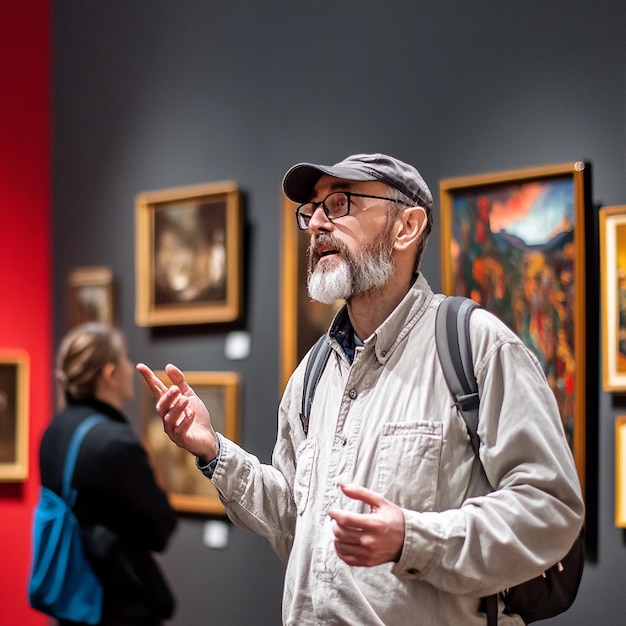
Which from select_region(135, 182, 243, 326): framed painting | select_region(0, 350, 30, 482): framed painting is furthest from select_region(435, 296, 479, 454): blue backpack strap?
select_region(0, 350, 30, 482): framed painting

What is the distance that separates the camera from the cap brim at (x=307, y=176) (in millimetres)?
2836

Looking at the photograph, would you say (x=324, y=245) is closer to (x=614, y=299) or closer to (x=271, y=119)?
(x=614, y=299)

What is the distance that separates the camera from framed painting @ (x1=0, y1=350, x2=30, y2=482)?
622 centimetres

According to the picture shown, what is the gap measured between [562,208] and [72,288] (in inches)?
126

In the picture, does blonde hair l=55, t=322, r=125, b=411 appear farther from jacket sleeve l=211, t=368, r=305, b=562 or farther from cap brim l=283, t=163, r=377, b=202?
cap brim l=283, t=163, r=377, b=202

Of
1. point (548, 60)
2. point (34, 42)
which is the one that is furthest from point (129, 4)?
point (548, 60)

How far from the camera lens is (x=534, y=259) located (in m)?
Answer: 4.01

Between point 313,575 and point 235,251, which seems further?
point 235,251

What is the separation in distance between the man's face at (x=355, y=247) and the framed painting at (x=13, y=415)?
3804mm

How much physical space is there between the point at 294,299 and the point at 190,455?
3.39 feet

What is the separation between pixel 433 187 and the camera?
4363 mm

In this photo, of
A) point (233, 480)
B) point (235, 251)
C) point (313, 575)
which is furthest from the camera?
point (235, 251)

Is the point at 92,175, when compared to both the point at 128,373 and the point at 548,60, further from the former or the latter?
the point at 548,60

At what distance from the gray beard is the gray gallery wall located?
133cm
